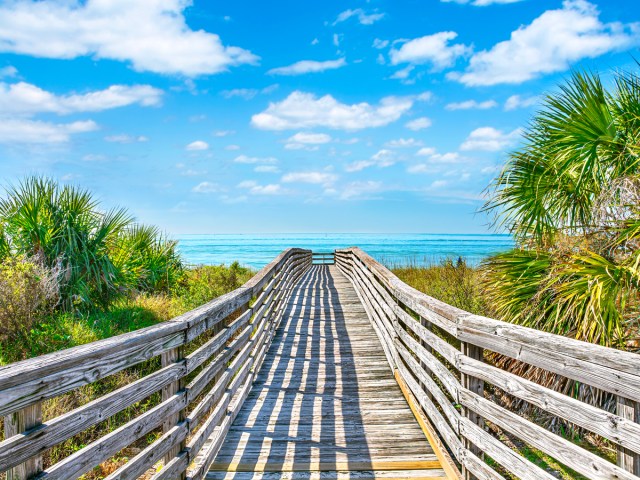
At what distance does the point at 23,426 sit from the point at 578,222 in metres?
6.15

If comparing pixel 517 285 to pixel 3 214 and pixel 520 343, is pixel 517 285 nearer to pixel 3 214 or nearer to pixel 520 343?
pixel 520 343

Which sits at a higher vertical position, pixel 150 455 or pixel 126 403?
pixel 126 403

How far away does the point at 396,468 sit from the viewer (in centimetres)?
383

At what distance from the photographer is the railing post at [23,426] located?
1786 millimetres

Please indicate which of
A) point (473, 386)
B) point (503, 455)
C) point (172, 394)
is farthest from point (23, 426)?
point (473, 386)

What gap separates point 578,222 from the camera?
5.96 metres

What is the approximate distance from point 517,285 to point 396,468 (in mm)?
3064

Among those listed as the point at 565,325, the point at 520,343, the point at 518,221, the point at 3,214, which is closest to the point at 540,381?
the point at 565,325

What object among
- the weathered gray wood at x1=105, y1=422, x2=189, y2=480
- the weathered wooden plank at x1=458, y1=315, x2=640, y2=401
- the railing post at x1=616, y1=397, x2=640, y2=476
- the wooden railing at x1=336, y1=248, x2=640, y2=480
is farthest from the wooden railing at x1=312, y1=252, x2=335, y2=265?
the railing post at x1=616, y1=397, x2=640, y2=476

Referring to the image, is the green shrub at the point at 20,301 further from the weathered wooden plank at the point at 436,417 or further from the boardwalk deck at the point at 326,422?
the weathered wooden plank at the point at 436,417

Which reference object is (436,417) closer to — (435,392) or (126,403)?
(435,392)

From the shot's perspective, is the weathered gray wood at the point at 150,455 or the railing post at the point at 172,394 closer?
the weathered gray wood at the point at 150,455

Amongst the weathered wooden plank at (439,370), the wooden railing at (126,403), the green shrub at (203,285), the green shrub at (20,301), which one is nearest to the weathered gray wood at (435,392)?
the weathered wooden plank at (439,370)

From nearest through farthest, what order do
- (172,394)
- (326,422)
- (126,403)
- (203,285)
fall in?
(126,403) → (172,394) → (326,422) → (203,285)
